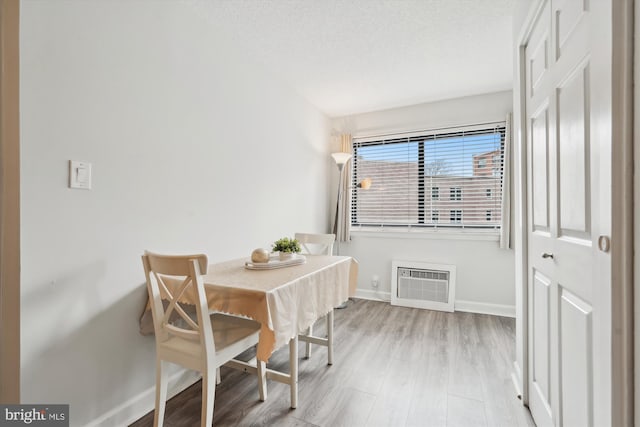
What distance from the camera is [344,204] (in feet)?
12.8

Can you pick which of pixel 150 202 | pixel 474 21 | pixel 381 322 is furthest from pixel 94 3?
pixel 381 322

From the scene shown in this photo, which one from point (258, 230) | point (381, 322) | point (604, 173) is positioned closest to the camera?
point (604, 173)

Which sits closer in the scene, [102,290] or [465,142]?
[102,290]

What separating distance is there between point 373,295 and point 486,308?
1.30 meters

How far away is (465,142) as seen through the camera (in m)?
3.45

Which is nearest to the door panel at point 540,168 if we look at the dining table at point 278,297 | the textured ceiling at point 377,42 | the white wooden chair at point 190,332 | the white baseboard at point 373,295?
the textured ceiling at point 377,42

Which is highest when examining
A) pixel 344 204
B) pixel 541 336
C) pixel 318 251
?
pixel 344 204

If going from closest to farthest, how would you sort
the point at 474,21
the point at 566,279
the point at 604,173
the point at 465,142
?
the point at 604,173, the point at 566,279, the point at 474,21, the point at 465,142

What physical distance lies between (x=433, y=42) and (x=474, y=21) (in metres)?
0.32

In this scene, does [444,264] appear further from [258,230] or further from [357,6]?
[357,6]

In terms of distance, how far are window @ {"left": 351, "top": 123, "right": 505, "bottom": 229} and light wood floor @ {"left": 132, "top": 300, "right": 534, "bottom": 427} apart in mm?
1339

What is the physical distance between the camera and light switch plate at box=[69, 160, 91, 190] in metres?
1.34

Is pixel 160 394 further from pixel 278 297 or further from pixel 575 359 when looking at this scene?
pixel 575 359

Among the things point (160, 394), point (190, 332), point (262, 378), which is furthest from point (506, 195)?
point (160, 394)
